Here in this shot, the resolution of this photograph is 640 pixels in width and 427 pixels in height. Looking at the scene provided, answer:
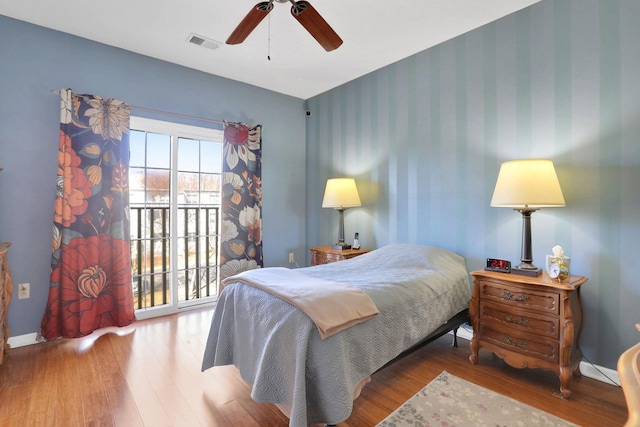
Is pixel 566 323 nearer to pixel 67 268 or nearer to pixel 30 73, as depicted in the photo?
pixel 67 268

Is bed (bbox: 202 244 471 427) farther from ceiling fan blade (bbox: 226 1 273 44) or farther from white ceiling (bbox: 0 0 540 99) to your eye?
white ceiling (bbox: 0 0 540 99)

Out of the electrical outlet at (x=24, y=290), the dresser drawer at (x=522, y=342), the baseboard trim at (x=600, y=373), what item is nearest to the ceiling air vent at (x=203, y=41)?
the electrical outlet at (x=24, y=290)

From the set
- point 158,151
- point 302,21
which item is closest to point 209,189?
point 158,151

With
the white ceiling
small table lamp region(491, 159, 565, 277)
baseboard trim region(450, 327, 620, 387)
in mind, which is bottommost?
baseboard trim region(450, 327, 620, 387)

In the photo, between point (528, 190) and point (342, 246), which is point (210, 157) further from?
point (528, 190)

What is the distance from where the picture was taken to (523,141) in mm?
2490

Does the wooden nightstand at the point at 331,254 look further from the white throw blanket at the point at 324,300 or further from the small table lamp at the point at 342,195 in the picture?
the white throw blanket at the point at 324,300

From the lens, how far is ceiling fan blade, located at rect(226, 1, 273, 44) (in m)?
1.77

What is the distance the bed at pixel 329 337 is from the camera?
1.47 m

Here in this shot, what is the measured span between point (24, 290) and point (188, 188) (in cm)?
168

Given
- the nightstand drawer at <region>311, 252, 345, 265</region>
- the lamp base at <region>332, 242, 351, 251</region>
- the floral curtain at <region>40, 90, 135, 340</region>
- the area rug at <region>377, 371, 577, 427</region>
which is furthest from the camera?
the lamp base at <region>332, 242, 351, 251</region>

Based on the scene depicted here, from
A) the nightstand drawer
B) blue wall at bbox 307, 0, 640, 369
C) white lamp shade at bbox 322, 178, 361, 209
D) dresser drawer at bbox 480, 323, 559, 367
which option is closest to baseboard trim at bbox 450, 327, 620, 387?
blue wall at bbox 307, 0, 640, 369

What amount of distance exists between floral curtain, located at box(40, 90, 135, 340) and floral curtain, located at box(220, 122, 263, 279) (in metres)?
1.01

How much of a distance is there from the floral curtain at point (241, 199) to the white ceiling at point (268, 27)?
0.80 m
